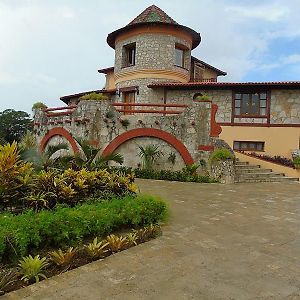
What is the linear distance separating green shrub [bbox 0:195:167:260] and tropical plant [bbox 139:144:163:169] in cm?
967

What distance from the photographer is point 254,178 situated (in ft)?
54.2

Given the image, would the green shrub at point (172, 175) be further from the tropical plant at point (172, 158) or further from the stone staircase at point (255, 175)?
the stone staircase at point (255, 175)

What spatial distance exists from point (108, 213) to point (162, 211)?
5.10 ft

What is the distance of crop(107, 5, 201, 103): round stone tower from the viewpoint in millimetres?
22969

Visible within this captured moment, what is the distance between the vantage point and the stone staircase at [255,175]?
53.6 feet

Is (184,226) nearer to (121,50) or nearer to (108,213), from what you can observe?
(108,213)

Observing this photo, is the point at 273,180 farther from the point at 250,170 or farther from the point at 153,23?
the point at 153,23

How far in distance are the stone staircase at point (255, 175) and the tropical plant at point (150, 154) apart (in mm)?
3886

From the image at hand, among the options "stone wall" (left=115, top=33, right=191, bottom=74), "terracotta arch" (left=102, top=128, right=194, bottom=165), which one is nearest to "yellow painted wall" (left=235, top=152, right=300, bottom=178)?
"terracotta arch" (left=102, top=128, right=194, bottom=165)

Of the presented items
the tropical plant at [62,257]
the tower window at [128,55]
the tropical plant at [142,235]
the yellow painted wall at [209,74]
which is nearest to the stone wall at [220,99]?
the tower window at [128,55]

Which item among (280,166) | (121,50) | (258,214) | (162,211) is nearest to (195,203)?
(258,214)

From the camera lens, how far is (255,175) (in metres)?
16.8

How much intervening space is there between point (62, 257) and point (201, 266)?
77.4 inches

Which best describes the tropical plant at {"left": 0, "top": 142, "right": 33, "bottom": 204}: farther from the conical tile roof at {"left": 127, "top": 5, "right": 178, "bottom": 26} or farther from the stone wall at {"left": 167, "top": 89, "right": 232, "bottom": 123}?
the conical tile roof at {"left": 127, "top": 5, "right": 178, "bottom": 26}
